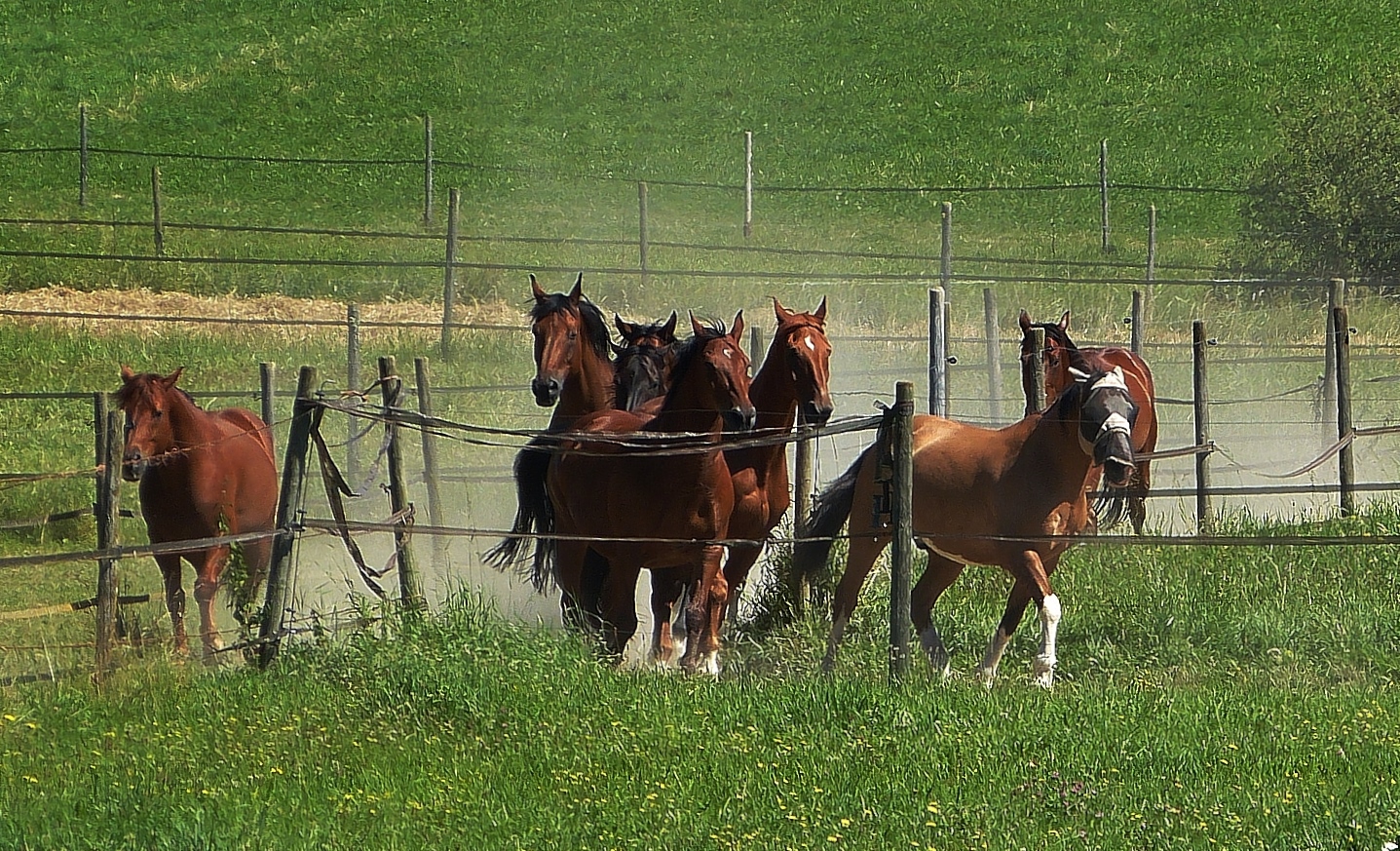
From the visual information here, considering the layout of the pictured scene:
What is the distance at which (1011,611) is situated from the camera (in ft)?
28.8

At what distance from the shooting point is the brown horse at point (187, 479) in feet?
31.8

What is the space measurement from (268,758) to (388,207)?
25.5 meters

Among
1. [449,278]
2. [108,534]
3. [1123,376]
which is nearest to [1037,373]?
[1123,376]


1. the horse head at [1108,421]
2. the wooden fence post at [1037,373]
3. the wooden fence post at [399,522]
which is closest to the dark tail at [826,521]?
the horse head at [1108,421]

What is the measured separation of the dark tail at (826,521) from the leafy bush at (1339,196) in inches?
621

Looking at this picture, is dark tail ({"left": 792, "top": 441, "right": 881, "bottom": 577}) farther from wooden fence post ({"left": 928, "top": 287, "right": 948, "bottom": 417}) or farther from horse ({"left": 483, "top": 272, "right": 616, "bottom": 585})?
wooden fence post ({"left": 928, "top": 287, "right": 948, "bottom": 417})

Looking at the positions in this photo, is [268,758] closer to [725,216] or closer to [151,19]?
[725,216]

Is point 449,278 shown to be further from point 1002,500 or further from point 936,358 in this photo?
point 1002,500

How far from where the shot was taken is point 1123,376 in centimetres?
996

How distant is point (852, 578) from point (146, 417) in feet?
13.1

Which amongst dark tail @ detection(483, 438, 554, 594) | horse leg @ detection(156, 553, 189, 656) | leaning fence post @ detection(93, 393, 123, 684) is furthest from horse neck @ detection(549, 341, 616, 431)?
leaning fence post @ detection(93, 393, 123, 684)

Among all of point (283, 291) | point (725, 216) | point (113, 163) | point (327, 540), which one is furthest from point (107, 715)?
point (113, 163)

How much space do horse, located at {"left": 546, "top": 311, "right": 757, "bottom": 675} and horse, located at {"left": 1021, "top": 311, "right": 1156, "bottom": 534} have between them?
1996 mm

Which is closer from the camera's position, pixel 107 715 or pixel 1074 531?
pixel 107 715
